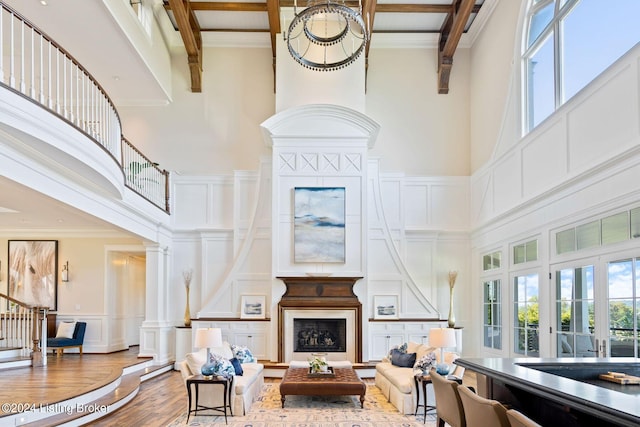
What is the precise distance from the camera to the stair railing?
10.0 metres

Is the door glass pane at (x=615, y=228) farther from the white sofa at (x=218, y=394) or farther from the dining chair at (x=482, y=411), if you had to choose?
the white sofa at (x=218, y=394)

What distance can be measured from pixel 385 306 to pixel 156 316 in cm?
483

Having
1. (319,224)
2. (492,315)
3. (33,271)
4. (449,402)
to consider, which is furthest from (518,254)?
(33,271)

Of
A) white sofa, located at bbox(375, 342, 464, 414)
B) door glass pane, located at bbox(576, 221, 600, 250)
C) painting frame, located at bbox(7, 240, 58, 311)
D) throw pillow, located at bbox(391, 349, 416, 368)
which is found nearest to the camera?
door glass pane, located at bbox(576, 221, 600, 250)

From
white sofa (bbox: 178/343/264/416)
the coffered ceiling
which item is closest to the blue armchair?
white sofa (bbox: 178/343/264/416)

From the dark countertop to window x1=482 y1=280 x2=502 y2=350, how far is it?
6.83 m

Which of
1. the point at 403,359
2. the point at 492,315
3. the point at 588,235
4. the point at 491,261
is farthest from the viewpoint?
the point at 491,261

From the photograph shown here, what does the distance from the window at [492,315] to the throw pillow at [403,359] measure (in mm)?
2393

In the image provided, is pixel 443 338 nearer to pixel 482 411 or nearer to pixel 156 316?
pixel 482 411

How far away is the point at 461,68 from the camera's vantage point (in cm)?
1270

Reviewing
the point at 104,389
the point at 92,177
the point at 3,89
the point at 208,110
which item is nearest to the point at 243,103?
the point at 208,110

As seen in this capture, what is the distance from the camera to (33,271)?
40.9ft

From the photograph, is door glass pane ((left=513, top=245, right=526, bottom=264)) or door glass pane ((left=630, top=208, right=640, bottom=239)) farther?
door glass pane ((left=513, top=245, right=526, bottom=264))

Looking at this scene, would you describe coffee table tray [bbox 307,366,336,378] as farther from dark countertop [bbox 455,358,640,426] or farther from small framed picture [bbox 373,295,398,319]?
dark countertop [bbox 455,358,640,426]
